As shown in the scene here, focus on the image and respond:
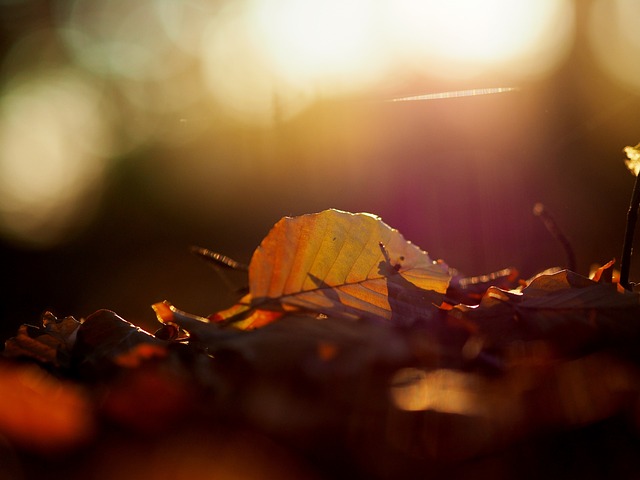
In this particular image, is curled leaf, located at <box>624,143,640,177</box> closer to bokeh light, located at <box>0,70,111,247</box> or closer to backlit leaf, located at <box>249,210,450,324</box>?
backlit leaf, located at <box>249,210,450,324</box>

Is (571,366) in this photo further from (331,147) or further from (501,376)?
(331,147)

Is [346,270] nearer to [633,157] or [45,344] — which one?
[45,344]

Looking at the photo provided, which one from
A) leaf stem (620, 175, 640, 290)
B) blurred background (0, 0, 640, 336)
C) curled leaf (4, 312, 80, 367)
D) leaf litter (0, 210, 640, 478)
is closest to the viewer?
leaf litter (0, 210, 640, 478)

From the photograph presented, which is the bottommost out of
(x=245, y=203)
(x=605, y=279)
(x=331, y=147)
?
(x=245, y=203)

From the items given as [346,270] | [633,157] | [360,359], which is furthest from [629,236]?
[360,359]

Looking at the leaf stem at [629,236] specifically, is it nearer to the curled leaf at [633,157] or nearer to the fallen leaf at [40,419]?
the curled leaf at [633,157]

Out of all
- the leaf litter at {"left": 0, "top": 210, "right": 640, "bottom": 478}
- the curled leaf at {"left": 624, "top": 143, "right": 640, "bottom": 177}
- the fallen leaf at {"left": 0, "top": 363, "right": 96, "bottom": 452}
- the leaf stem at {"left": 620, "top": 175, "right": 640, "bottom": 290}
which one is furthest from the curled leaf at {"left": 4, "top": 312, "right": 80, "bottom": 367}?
the curled leaf at {"left": 624, "top": 143, "right": 640, "bottom": 177}

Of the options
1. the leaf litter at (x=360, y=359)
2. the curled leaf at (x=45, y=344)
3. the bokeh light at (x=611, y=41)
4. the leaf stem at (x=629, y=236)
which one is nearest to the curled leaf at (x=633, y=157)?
the leaf stem at (x=629, y=236)

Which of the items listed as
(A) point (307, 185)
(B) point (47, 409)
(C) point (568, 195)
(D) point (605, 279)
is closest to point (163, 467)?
(B) point (47, 409)
